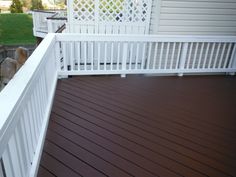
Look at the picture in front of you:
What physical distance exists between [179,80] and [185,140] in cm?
204

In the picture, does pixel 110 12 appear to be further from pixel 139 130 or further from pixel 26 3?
pixel 26 3

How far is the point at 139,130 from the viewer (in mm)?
2518

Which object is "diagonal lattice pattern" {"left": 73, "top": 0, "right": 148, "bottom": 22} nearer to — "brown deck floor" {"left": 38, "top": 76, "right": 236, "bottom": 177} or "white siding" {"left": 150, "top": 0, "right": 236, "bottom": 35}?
"white siding" {"left": 150, "top": 0, "right": 236, "bottom": 35}

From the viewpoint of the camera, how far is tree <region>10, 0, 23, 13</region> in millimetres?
17750

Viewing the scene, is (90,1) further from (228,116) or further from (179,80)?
(228,116)

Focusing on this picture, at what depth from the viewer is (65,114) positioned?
276 cm

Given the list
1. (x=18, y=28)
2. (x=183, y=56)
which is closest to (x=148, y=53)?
(x=183, y=56)

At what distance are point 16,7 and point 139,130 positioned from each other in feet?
62.3

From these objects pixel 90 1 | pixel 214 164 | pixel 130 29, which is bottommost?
pixel 214 164

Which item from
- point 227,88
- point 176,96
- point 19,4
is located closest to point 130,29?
point 176,96

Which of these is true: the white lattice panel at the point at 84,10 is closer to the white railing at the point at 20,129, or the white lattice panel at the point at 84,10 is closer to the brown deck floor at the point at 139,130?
the brown deck floor at the point at 139,130

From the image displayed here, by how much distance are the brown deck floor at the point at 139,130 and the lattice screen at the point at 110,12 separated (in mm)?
1456

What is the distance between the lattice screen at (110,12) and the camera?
4.48 metres

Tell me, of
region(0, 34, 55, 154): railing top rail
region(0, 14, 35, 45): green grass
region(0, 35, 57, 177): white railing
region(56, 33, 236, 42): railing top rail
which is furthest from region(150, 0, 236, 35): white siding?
region(0, 14, 35, 45): green grass
